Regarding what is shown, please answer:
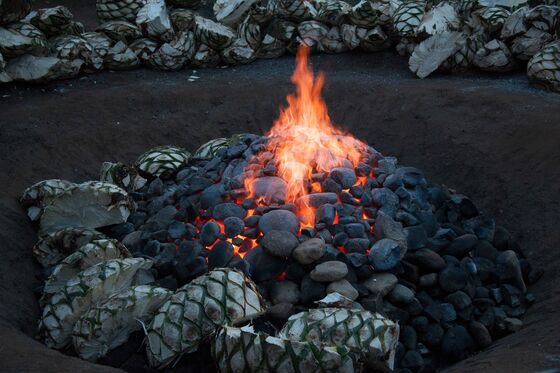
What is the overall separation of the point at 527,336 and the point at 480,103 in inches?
147

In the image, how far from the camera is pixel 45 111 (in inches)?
284

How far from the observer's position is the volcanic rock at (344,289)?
13.5 feet

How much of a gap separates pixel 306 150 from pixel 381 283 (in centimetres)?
146

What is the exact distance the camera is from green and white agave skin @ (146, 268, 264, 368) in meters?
3.77

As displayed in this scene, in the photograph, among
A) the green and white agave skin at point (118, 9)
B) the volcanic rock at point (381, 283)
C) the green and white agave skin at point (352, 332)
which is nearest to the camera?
the green and white agave skin at point (352, 332)

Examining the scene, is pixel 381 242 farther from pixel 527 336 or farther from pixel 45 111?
pixel 45 111

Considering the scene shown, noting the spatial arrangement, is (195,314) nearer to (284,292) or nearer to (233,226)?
(284,292)

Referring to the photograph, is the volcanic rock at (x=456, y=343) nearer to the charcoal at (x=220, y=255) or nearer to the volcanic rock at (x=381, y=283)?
the volcanic rock at (x=381, y=283)

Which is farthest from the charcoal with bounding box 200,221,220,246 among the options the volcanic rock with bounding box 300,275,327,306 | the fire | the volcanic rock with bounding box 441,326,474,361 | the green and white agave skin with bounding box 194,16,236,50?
the green and white agave skin with bounding box 194,16,236,50

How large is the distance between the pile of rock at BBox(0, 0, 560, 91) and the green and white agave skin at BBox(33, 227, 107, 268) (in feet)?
10.9

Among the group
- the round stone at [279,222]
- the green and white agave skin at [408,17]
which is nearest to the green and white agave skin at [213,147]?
the round stone at [279,222]

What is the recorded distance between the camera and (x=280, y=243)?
4.35m

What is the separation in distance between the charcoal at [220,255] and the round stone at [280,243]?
27 centimetres

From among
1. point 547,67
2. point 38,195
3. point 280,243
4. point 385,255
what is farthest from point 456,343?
point 547,67
